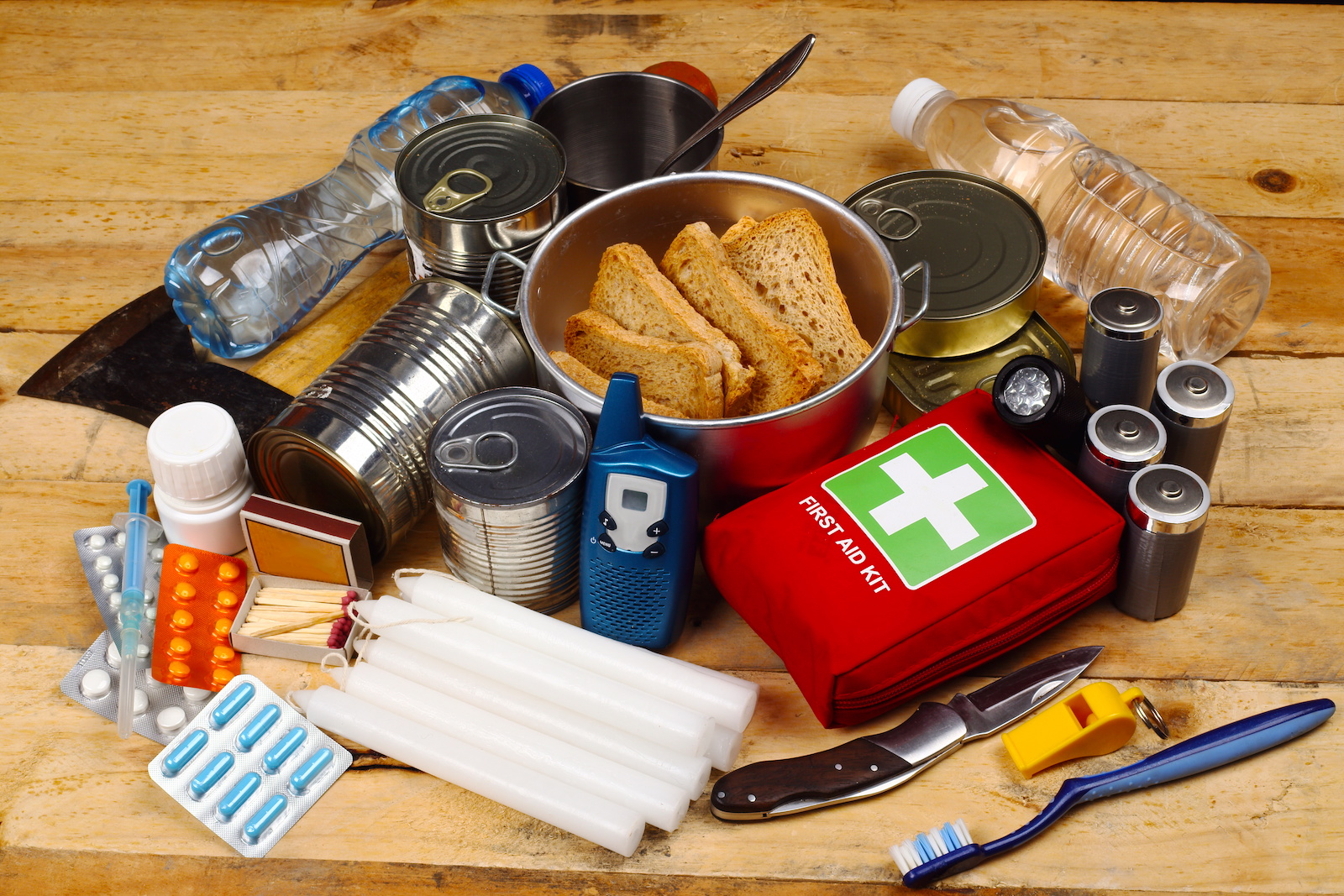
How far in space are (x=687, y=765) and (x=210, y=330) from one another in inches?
32.0

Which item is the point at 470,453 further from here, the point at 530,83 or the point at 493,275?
the point at 530,83

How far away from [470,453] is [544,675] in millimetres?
226

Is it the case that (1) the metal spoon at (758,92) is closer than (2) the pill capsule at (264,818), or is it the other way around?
(2) the pill capsule at (264,818)

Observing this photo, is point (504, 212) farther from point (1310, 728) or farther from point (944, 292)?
point (1310, 728)

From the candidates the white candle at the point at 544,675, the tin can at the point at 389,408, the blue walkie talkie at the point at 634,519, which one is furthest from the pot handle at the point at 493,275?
the white candle at the point at 544,675

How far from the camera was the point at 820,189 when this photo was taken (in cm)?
165

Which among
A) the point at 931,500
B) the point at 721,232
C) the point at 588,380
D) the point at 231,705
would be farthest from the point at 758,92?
the point at 231,705

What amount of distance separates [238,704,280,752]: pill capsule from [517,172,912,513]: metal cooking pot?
416 mm

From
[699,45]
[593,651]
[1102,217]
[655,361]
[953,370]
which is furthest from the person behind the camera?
[699,45]

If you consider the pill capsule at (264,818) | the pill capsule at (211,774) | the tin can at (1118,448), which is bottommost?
the pill capsule at (264,818)

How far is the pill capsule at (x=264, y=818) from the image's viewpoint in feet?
3.51

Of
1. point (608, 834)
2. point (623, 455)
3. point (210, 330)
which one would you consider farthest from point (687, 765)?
point (210, 330)

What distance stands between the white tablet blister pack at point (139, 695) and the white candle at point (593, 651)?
24cm

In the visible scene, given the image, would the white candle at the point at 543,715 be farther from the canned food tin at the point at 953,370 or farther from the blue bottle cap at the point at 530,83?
the blue bottle cap at the point at 530,83
